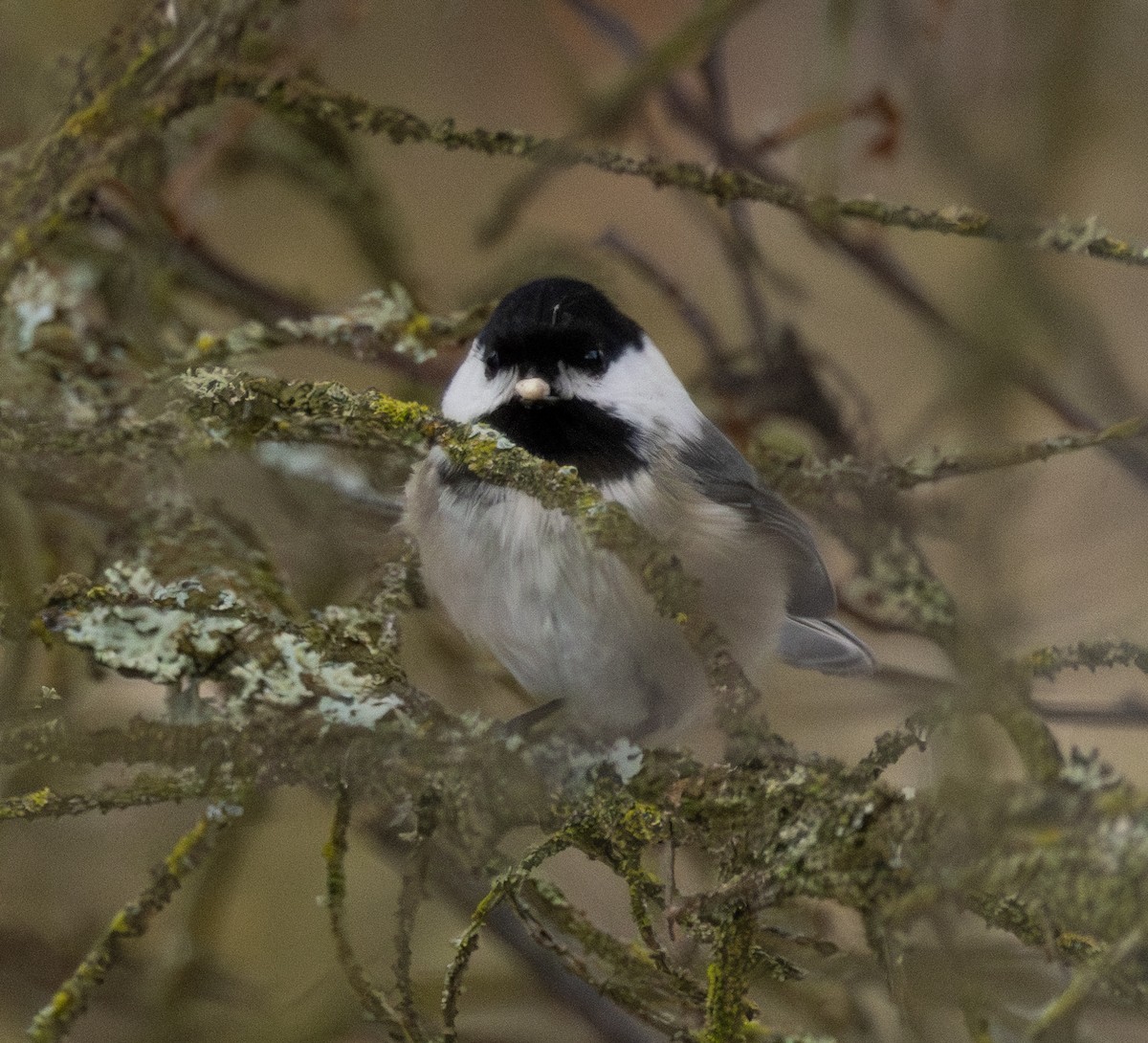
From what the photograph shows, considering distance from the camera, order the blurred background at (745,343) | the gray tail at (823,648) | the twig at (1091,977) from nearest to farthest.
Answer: the twig at (1091,977) < the blurred background at (745,343) < the gray tail at (823,648)

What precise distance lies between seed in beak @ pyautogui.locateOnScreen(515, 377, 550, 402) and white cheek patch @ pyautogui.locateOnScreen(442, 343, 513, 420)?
41 millimetres

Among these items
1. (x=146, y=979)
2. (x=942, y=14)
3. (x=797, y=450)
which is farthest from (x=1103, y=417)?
(x=146, y=979)

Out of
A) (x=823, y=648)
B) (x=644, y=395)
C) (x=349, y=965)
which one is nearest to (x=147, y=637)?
(x=349, y=965)

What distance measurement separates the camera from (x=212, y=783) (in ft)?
2.61

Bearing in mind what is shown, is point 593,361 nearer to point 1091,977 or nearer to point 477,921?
point 477,921

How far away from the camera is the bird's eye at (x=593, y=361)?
111cm

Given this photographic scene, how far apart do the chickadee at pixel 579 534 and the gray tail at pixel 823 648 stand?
16 centimetres

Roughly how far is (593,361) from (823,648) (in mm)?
444

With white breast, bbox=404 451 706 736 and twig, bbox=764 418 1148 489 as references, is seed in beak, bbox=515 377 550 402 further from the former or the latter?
twig, bbox=764 418 1148 489

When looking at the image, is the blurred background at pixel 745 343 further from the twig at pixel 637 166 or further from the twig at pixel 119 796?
the twig at pixel 119 796

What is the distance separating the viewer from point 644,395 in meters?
1.13

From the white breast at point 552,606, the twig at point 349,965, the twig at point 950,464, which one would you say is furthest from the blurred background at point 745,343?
the twig at point 349,965

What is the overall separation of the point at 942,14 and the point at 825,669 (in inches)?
28.3

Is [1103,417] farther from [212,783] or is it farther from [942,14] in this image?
[212,783]
